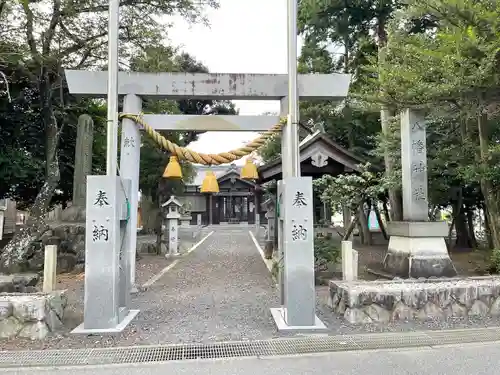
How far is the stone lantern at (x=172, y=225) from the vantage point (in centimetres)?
1565

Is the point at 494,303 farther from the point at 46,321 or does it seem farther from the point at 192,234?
the point at 192,234

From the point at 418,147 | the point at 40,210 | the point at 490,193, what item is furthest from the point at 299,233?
the point at 40,210

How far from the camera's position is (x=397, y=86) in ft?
26.3

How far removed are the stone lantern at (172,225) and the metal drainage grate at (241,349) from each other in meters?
10.9

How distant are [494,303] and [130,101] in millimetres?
7434

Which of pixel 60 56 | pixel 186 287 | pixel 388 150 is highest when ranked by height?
pixel 60 56

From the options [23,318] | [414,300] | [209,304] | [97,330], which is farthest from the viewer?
[209,304]

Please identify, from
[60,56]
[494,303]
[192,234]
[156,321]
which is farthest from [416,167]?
[192,234]

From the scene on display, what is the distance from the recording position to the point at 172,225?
1606 centimetres

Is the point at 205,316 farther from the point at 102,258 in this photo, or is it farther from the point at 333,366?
the point at 333,366

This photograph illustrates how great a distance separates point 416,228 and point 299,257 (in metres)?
4.40

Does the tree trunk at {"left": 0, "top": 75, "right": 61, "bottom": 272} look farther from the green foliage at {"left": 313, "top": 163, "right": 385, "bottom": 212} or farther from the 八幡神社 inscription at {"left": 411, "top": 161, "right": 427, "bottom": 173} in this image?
the 八幡神社 inscription at {"left": 411, "top": 161, "right": 427, "bottom": 173}

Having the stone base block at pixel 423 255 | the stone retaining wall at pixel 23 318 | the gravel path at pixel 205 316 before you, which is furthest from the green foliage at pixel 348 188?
the stone retaining wall at pixel 23 318

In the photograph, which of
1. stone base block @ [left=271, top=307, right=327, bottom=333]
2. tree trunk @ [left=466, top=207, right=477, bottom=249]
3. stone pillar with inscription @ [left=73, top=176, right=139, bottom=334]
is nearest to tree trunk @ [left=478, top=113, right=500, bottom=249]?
stone base block @ [left=271, top=307, right=327, bottom=333]
